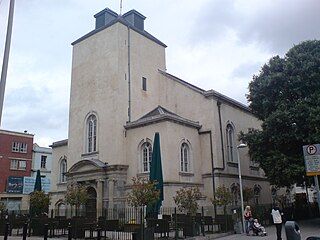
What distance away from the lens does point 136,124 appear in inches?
1115

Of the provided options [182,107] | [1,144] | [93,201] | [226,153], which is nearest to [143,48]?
[182,107]

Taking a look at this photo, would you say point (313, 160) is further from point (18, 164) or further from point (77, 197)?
point (18, 164)

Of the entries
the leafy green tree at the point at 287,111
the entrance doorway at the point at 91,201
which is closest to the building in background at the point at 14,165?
the entrance doorway at the point at 91,201

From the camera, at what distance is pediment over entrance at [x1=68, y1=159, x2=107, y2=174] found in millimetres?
28416

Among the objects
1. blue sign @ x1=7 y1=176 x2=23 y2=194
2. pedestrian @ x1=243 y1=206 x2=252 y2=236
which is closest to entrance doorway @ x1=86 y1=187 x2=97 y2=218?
pedestrian @ x1=243 y1=206 x2=252 y2=236

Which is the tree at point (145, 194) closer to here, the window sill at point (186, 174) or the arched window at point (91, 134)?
the window sill at point (186, 174)

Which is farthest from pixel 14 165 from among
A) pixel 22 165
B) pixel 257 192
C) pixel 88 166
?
pixel 257 192

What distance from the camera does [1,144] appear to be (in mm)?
49125

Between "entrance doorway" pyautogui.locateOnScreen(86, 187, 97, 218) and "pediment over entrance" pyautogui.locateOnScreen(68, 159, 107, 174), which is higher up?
"pediment over entrance" pyautogui.locateOnScreen(68, 159, 107, 174)

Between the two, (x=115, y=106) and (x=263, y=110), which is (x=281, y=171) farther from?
(x=115, y=106)

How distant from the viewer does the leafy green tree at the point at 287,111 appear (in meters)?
22.6

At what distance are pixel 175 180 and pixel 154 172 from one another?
176 inches

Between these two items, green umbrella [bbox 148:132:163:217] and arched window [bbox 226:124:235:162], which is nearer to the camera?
green umbrella [bbox 148:132:163:217]

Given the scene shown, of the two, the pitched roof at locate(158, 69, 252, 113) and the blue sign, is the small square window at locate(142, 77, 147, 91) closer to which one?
the pitched roof at locate(158, 69, 252, 113)
